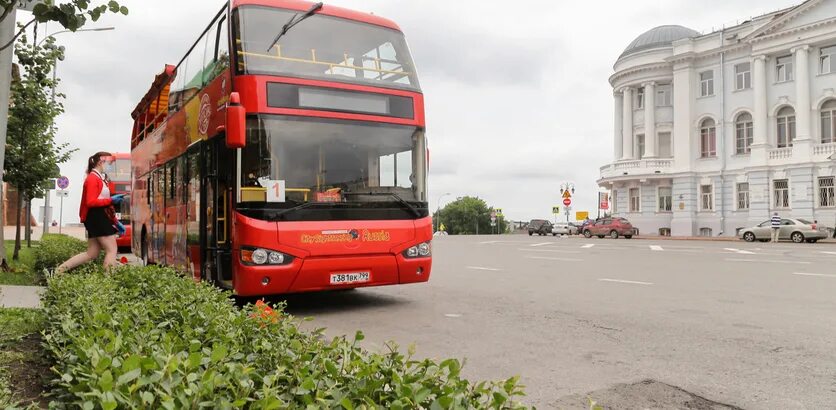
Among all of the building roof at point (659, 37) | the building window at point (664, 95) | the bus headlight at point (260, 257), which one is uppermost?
the building roof at point (659, 37)

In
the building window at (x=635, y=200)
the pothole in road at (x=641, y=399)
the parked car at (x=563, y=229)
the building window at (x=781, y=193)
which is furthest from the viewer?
the parked car at (x=563, y=229)

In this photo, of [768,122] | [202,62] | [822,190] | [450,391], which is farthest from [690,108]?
[450,391]

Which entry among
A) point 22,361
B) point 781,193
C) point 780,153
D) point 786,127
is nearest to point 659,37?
point 786,127

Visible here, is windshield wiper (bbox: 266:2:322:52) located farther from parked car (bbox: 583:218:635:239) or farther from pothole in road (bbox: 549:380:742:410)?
parked car (bbox: 583:218:635:239)

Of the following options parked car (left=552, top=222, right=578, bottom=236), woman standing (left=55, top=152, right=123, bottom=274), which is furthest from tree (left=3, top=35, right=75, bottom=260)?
parked car (left=552, top=222, right=578, bottom=236)

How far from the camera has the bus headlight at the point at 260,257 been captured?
7.67m

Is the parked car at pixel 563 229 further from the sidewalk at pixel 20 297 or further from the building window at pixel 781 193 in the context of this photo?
Result: the sidewalk at pixel 20 297

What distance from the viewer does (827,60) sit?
41000 millimetres

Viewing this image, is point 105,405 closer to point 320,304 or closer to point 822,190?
point 320,304

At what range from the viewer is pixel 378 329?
7.27 meters

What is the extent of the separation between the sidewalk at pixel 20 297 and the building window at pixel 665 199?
46.4 m

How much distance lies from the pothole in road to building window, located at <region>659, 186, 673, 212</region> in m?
47.3

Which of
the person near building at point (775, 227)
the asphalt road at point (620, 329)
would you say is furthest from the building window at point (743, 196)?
the asphalt road at point (620, 329)

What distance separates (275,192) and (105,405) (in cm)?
598
